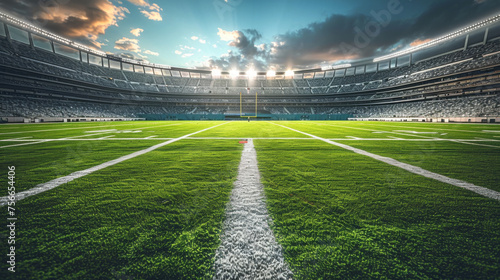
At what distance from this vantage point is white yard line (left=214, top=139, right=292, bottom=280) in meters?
0.92

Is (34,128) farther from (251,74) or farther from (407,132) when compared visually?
(251,74)

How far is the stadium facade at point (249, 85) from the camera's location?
30.0m

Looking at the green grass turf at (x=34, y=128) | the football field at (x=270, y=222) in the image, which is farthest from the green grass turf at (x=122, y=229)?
the green grass turf at (x=34, y=128)

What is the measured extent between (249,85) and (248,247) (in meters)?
65.0

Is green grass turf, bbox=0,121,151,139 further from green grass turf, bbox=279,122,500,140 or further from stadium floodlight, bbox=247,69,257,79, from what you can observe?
stadium floodlight, bbox=247,69,257,79

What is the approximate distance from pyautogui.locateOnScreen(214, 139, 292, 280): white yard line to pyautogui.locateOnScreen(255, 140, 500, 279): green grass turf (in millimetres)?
Result: 79

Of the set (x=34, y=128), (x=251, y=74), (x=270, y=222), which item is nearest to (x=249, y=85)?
(x=251, y=74)

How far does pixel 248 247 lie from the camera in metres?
1.10

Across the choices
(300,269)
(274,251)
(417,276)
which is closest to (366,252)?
(417,276)

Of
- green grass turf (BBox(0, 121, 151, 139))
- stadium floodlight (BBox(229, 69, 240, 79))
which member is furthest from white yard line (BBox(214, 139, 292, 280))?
stadium floodlight (BBox(229, 69, 240, 79))

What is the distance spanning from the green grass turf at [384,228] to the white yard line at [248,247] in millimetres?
79

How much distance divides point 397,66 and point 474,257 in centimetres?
6856

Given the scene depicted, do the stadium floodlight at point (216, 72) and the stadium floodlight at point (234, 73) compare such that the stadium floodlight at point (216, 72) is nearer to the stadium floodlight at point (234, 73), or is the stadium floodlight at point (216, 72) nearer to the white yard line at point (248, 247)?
the stadium floodlight at point (234, 73)

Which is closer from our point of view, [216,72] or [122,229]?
[122,229]
